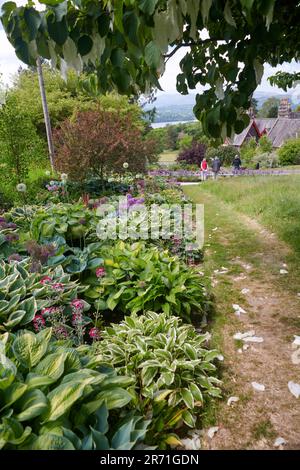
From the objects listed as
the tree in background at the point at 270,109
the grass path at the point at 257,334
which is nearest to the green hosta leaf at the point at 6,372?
the grass path at the point at 257,334

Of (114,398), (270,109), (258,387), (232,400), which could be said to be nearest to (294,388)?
(258,387)

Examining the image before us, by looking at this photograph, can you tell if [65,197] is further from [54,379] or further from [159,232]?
[54,379]

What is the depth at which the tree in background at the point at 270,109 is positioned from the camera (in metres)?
79.8

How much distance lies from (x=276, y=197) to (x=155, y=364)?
23.9 feet

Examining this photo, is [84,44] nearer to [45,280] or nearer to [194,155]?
[45,280]

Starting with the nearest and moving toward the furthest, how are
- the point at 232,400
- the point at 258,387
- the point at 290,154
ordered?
the point at 232,400 → the point at 258,387 → the point at 290,154

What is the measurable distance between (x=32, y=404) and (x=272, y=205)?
7389mm

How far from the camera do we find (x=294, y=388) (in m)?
2.35

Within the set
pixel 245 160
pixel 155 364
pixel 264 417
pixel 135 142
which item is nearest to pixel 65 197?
pixel 135 142

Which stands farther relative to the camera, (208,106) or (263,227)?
(263,227)

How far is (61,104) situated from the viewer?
16.7 meters

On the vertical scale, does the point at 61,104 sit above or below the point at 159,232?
above

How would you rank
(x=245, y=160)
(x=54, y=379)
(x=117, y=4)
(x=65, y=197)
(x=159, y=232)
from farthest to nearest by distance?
1. (x=245, y=160)
2. (x=65, y=197)
3. (x=159, y=232)
4. (x=54, y=379)
5. (x=117, y=4)

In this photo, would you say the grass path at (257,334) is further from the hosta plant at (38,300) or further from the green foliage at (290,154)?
the green foliage at (290,154)
